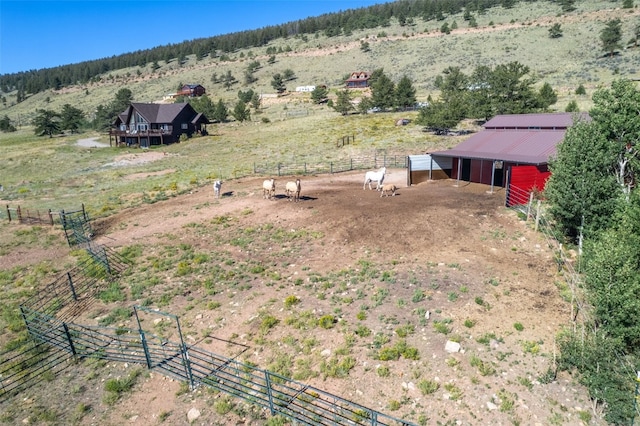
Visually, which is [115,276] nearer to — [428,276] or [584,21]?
[428,276]

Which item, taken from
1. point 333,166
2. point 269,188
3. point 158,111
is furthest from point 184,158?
point 269,188

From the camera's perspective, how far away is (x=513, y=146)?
90.7ft

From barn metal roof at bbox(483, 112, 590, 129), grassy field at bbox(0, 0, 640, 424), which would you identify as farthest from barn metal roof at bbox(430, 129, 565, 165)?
grassy field at bbox(0, 0, 640, 424)

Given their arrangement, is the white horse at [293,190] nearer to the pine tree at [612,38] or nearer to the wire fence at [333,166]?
the wire fence at [333,166]

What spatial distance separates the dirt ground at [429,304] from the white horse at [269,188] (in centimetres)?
149

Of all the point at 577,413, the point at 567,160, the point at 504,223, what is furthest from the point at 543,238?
the point at 577,413

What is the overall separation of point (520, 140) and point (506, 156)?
3198 mm

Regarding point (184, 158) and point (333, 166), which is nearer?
point (333, 166)

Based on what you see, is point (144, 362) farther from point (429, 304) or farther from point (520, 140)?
point (520, 140)

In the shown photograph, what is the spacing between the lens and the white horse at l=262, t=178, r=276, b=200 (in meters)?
28.1

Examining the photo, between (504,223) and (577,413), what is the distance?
1208 centimetres

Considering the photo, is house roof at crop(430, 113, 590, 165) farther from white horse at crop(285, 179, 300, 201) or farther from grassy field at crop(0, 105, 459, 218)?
grassy field at crop(0, 105, 459, 218)

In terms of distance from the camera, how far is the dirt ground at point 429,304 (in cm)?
1052

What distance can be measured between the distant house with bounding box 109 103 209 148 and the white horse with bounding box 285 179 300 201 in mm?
50399
